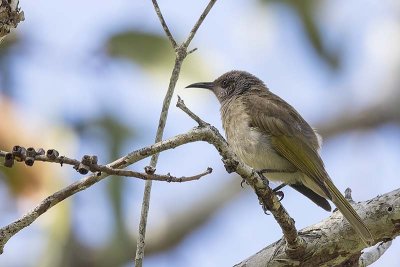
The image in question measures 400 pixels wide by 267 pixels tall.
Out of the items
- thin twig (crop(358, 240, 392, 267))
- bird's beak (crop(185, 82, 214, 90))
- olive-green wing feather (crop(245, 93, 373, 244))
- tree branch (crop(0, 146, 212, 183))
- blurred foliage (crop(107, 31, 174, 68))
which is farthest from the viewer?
blurred foliage (crop(107, 31, 174, 68))

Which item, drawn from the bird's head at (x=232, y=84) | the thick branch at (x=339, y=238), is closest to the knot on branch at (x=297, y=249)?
the thick branch at (x=339, y=238)

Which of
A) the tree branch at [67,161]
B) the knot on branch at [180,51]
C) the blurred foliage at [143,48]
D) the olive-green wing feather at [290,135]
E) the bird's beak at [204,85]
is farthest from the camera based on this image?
the blurred foliage at [143,48]

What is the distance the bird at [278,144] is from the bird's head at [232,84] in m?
0.69

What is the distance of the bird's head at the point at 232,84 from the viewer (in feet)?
23.0

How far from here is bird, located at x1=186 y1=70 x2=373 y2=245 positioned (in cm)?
543

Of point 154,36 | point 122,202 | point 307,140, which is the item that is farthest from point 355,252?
point 154,36

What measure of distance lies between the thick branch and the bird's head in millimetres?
2521

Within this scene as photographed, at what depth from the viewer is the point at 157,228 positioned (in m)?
8.34

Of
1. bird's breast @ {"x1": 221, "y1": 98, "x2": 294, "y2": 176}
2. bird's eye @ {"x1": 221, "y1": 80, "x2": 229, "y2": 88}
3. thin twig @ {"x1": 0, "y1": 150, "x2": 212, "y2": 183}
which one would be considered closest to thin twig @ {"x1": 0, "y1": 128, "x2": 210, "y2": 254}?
thin twig @ {"x1": 0, "y1": 150, "x2": 212, "y2": 183}

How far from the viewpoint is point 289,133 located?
18.9 feet

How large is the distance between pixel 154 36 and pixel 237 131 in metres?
1.79

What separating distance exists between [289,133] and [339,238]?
4.37 feet

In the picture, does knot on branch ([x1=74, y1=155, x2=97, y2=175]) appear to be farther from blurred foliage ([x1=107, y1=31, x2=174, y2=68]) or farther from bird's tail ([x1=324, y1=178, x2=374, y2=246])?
blurred foliage ([x1=107, y1=31, x2=174, y2=68])

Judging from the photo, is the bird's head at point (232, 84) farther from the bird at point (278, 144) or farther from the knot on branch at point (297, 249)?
the knot on branch at point (297, 249)
